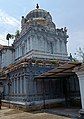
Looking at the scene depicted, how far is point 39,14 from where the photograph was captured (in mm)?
27172

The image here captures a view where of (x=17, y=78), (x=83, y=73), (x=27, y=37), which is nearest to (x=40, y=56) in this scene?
(x=27, y=37)

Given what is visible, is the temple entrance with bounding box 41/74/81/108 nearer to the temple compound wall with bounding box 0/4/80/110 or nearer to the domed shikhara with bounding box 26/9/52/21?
the temple compound wall with bounding box 0/4/80/110

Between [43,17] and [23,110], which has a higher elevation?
[43,17]

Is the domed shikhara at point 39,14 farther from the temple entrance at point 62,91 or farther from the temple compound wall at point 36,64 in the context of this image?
the temple entrance at point 62,91

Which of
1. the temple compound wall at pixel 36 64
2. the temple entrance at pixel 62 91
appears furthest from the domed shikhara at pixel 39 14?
the temple entrance at pixel 62 91

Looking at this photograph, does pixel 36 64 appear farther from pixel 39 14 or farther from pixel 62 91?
pixel 39 14

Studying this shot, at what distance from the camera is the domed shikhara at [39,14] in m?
27.1

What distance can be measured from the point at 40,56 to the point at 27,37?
294 centimetres

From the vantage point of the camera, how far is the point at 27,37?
2394cm

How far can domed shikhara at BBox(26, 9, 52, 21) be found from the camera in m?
27.1

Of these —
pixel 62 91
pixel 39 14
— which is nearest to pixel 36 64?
pixel 62 91

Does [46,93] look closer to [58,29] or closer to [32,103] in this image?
[32,103]

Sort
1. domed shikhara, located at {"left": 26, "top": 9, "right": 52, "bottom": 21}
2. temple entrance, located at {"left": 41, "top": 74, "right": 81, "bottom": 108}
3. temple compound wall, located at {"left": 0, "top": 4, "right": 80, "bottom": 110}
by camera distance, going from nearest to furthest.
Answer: temple compound wall, located at {"left": 0, "top": 4, "right": 80, "bottom": 110}, temple entrance, located at {"left": 41, "top": 74, "right": 81, "bottom": 108}, domed shikhara, located at {"left": 26, "top": 9, "right": 52, "bottom": 21}

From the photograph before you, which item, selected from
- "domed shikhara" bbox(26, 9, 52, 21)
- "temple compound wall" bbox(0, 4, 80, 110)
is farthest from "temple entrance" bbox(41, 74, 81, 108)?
"domed shikhara" bbox(26, 9, 52, 21)
